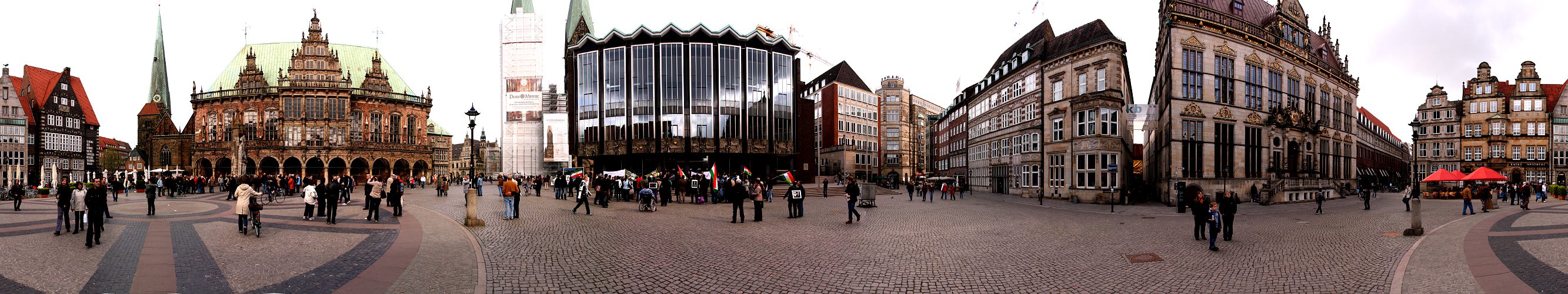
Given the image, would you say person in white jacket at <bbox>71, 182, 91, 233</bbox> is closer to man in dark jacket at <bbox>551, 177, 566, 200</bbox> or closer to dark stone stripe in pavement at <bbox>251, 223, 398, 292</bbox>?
dark stone stripe in pavement at <bbox>251, 223, 398, 292</bbox>

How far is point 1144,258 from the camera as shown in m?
11.2

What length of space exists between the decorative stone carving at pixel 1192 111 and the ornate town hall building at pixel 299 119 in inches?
3244

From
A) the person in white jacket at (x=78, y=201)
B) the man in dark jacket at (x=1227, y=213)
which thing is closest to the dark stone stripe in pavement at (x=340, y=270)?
the person in white jacket at (x=78, y=201)

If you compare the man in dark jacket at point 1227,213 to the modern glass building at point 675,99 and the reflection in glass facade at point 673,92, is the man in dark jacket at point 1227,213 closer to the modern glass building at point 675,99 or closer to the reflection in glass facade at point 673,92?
the modern glass building at point 675,99

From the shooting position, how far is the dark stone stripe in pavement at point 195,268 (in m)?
8.09

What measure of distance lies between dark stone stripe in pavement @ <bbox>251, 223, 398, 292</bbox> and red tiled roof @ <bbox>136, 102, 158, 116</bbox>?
133838 millimetres

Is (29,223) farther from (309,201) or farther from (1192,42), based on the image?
(1192,42)

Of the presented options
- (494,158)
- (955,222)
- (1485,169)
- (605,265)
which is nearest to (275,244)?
(605,265)

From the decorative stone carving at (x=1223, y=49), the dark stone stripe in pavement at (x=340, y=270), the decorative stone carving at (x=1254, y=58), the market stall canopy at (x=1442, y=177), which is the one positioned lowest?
the dark stone stripe in pavement at (x=340, y=270)

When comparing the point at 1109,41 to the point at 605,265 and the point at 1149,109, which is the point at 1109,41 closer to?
the point at 1149,109

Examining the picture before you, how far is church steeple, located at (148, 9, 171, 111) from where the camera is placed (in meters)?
116

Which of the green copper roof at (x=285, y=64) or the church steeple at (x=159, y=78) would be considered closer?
the green copper roof at (x=285, y=64)

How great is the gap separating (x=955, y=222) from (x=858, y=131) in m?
68.6

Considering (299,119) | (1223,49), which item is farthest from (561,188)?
(299,119)
